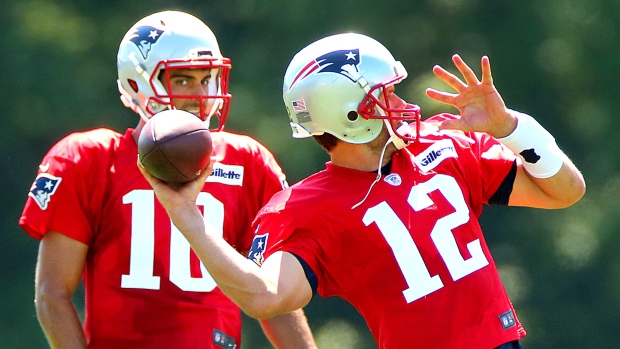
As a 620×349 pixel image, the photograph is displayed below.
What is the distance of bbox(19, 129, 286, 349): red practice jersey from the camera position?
394 centimetres

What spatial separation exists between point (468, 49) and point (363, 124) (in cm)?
659

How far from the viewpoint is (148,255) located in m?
3.98

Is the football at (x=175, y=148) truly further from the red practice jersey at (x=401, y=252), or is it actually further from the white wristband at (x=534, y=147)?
the white wristband at (x=534, y=147)

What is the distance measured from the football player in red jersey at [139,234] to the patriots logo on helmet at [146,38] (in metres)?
0.05

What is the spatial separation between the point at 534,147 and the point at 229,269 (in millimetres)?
1040

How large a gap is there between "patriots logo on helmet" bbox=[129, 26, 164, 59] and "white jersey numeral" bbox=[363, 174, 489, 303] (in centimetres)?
117

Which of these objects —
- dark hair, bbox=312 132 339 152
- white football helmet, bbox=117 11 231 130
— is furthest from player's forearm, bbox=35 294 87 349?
dark hair, bbox=312 132 339 152

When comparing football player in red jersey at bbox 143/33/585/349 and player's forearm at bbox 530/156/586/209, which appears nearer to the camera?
football player in red jersey at bbox 143/33/585/349

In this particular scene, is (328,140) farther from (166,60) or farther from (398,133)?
(166,60)

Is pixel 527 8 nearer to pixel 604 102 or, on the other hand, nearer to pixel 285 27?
pixel 604 102

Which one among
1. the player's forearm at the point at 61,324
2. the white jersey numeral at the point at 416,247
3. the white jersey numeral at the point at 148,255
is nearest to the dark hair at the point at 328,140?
the white jersey numeral at the point at 416,247

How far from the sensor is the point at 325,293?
3588 millimetres

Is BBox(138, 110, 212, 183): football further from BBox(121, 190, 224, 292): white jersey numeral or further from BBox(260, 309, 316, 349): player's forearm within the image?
BBox(260, 309, 316, 349): player's forearm

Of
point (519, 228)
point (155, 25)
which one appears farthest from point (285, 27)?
point (155, 25)
